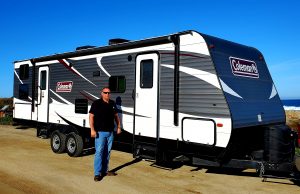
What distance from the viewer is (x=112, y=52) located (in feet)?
30.7

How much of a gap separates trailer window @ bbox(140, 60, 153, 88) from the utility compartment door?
1.37m

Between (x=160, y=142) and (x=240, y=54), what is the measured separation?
2731 millimetres

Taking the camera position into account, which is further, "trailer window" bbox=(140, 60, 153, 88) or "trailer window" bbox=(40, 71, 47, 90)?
"trailer window" bbox=(40, 71, 47, 90)

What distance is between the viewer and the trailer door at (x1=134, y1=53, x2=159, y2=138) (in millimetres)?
8180

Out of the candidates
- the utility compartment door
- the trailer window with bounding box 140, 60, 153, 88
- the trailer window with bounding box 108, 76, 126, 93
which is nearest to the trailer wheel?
the trailer window with bounding box 108, 76, 126, 93

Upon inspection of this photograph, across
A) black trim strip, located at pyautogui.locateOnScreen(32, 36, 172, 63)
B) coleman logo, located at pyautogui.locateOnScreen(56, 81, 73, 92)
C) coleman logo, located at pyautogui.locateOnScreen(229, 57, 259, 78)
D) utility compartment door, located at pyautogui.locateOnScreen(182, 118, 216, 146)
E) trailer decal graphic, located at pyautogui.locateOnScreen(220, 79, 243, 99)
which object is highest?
black trim strip, located at pyautogui.locateOnScreen(32, 36, 172, 63)

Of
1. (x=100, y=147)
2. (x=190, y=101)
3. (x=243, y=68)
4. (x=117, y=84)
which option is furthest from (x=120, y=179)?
(x=243, y=68)

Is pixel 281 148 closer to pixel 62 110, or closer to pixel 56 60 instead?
pixel 62 110

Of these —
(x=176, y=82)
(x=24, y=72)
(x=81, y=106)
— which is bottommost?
(x=81, y=106)

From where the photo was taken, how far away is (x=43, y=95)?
11.8m

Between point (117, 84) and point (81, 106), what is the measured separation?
171cm

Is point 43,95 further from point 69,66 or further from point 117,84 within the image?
point 117,84

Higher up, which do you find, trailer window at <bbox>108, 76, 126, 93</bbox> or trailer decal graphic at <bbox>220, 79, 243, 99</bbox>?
trailer window at <bbox>108, 76, 126, 93</bbox>

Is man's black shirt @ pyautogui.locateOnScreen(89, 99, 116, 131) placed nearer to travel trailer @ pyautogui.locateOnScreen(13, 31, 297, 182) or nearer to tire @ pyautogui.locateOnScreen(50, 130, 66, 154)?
travel trailer @ pyautogui.locateOnScreen(13, 31, 297, 182)
